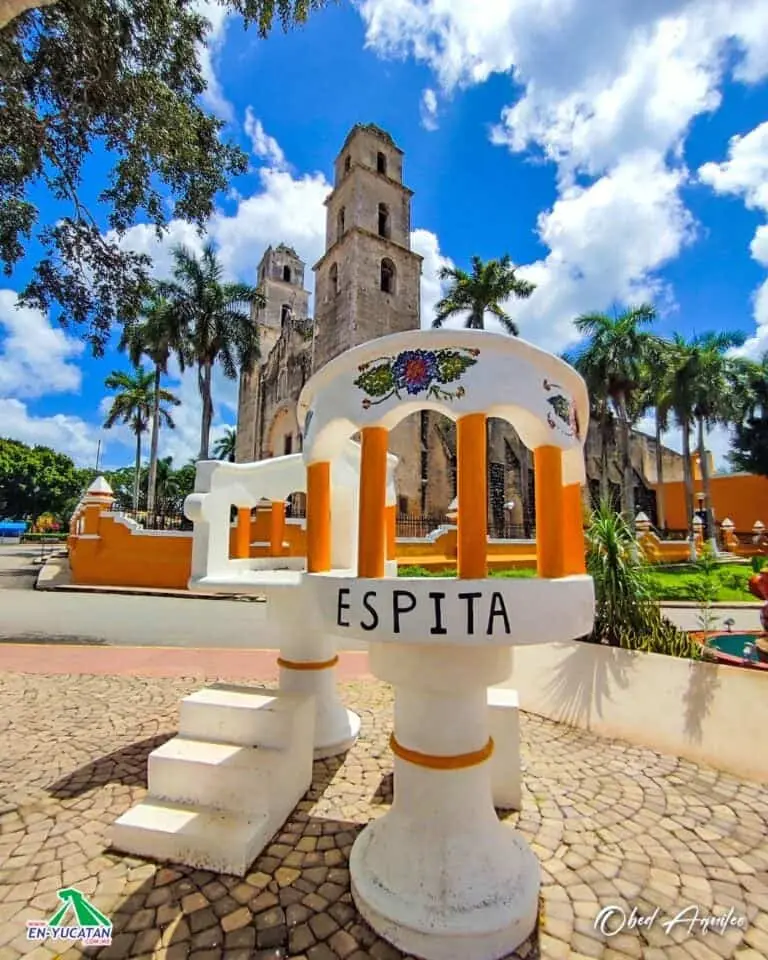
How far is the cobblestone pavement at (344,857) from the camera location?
243 centimetres

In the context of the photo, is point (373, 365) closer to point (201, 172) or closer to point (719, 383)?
point (201, 172)

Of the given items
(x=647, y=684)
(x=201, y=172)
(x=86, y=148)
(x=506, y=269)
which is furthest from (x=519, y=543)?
(x=86, y=148)

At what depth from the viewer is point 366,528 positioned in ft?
8.64

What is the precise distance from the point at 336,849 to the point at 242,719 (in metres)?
1.03

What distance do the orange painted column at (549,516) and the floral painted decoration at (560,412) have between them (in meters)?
0.13

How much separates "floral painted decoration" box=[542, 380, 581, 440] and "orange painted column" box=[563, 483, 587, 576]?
1.70 ft

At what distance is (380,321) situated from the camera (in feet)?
77.8

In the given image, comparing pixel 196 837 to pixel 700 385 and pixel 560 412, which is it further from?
pixel 700 385

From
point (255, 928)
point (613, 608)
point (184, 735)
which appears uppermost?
point (613, 608)

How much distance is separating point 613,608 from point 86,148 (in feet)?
30.4

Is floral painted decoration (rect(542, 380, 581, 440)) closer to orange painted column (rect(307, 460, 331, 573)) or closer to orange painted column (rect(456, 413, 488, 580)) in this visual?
orange painted column (rect(456, 413, 488, 580))

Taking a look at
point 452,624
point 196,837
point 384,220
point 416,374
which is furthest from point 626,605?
point 384,220

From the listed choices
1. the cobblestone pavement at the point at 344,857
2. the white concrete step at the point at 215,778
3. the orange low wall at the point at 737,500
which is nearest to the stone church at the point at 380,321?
the orange low wall at the point at 737,500

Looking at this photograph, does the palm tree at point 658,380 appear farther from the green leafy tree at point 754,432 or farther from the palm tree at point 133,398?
the palm tree at point 133,398
